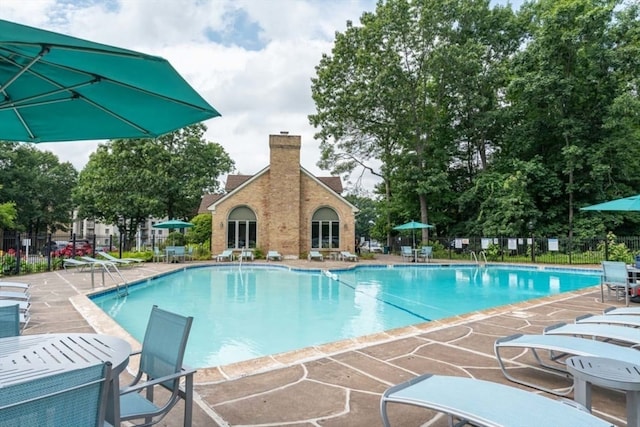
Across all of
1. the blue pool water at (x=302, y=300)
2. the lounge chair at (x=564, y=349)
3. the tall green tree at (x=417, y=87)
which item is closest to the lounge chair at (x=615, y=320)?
the lounge chair at (x=564, y=349)

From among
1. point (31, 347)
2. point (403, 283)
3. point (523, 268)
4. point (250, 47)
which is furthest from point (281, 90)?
point (31, 347)

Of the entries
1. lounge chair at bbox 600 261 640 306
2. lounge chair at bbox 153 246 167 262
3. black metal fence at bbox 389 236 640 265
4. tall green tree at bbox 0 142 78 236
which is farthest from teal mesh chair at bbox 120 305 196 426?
tall green tree at bbox 0 142 78 236

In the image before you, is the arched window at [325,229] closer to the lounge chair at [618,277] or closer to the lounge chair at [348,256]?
the lounge chair at [348,256]

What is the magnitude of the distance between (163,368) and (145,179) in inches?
1080

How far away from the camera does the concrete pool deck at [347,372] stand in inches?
113

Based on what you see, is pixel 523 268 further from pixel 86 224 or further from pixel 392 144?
pixel 86 224

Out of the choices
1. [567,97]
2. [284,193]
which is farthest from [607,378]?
[567,97]

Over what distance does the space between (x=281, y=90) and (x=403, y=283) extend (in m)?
13.6

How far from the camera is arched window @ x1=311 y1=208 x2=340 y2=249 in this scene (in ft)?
72.3

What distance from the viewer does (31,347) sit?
7.24ft

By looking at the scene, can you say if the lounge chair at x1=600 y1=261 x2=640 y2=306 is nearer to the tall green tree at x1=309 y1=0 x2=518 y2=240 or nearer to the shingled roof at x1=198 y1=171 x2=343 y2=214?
the tall green tree at x1=309 y1=0 x2=518 y2=240

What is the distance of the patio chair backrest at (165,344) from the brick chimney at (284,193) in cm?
1858

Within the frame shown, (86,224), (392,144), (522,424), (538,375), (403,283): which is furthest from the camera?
(86,224)

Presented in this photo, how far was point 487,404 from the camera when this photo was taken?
2086 mm
